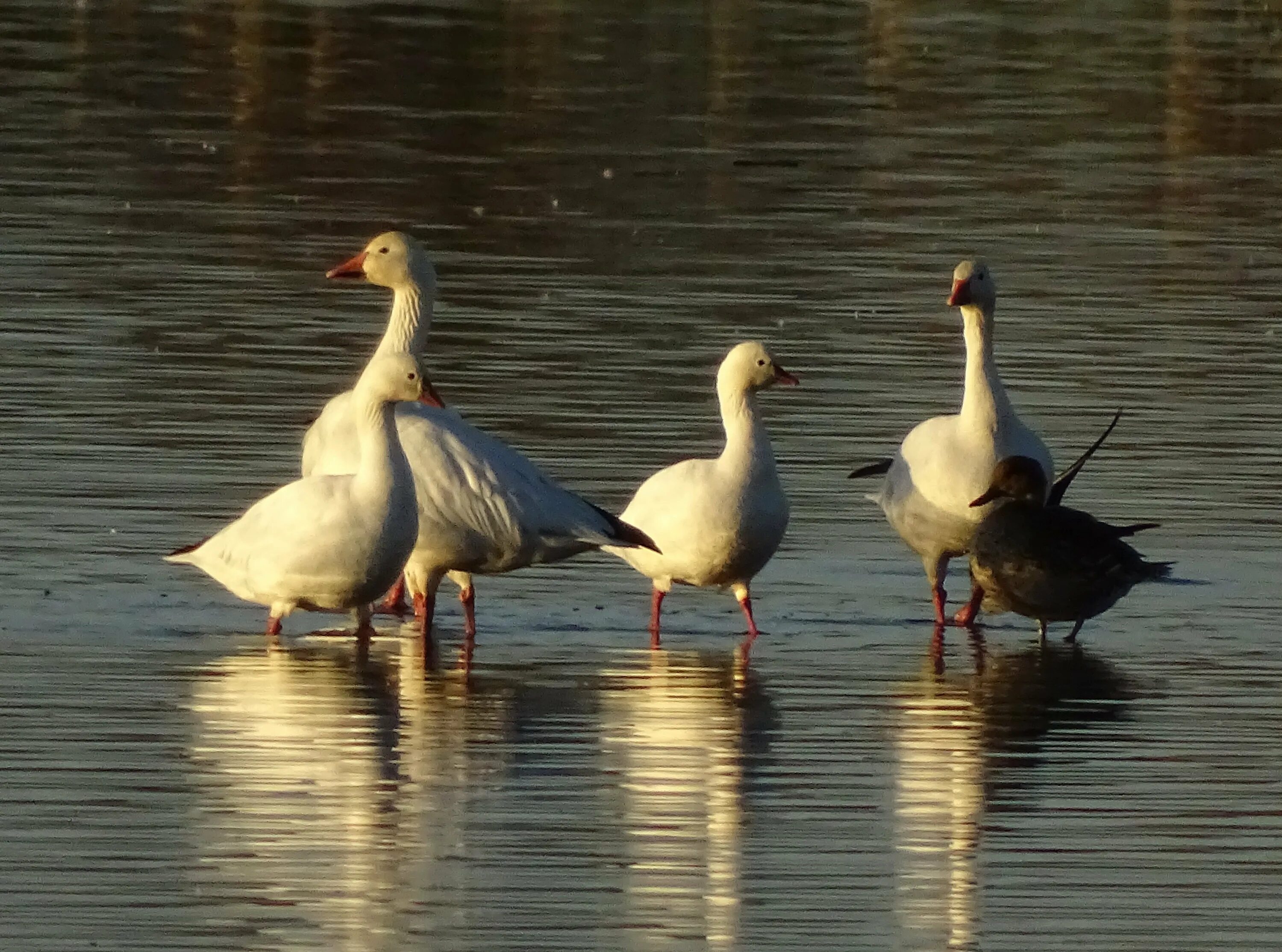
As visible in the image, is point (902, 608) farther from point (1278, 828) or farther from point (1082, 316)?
point (1082, 316)

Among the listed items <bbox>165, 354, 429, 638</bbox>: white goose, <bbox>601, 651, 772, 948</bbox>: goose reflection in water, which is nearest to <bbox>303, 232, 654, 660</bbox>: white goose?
<bbox>165, 354, 429, 638</bbox>: white goose

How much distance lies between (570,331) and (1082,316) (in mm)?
3123

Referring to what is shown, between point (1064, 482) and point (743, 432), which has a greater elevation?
point (743, 432)

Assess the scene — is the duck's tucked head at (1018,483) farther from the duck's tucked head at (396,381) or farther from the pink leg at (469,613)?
the duck's tucked head at (396,381)

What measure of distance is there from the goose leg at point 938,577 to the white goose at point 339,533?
2153 millimetres

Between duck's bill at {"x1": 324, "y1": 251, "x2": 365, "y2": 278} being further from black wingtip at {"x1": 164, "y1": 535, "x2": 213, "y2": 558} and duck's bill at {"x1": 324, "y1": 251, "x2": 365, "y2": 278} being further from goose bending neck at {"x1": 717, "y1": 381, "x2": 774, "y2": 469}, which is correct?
goose bending neck at {"x1": 717, "y1": 381, "x2": 774, "y2": 469}

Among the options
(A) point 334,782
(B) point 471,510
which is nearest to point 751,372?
(B) point 471,510

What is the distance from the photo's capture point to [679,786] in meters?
8.95

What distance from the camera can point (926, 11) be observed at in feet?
133

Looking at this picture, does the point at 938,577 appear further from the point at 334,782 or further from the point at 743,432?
the point at 334,782

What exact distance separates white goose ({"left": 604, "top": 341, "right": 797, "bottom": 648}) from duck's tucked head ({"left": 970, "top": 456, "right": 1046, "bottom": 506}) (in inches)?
32.9

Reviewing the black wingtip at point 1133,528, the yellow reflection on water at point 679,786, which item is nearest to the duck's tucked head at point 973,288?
the black wingtip at point 1133,528

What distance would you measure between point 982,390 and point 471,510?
2.28 meters

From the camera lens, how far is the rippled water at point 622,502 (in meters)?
7.96
